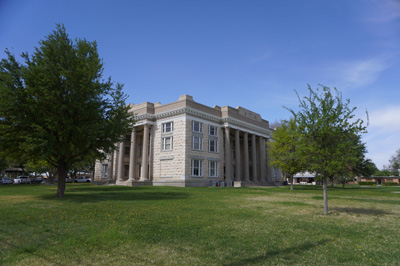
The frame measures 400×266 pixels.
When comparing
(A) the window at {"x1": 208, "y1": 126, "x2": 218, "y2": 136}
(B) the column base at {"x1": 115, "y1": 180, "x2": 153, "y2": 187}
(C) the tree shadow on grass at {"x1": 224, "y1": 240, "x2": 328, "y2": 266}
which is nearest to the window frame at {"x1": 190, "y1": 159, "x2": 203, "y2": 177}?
(A) the window at {"x1": 208, "y1": 126, "x2": 218, "y2": 136}

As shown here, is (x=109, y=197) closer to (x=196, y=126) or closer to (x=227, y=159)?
(x=196, y=126)

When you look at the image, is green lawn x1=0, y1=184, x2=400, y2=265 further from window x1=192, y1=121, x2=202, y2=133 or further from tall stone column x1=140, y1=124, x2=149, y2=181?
tall stone column x1=140, y1=124, x2=149, y2=181

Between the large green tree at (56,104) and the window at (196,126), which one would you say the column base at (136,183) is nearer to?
the window at (196,126)

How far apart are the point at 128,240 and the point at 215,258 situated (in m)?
2.71

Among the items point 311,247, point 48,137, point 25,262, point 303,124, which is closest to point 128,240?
point 25,262

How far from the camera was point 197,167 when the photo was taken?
130ft

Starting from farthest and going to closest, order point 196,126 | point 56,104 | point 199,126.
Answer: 1. point 199,126
2. point 196,126
3. point 56,104

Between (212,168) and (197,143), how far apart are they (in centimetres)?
499

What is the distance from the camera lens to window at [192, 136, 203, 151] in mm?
39525

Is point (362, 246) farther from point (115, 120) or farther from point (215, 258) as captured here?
point (115, 120)

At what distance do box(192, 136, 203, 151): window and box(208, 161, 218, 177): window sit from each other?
123 inches

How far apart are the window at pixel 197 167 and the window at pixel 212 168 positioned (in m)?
1.72

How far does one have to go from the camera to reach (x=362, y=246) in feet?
23.6

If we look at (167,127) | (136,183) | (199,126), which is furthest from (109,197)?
(199,126)
